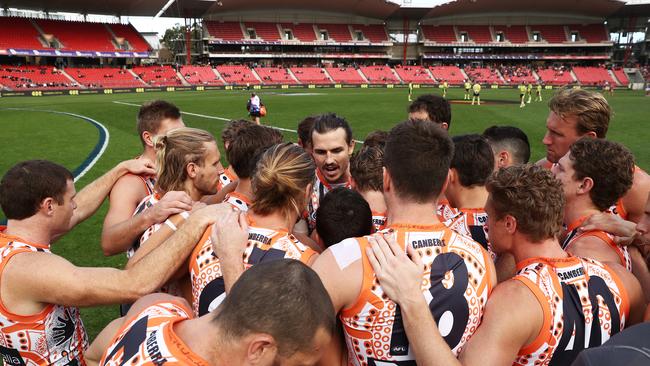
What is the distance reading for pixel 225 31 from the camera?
69.2 meters

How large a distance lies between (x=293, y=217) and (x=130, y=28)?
238 feet

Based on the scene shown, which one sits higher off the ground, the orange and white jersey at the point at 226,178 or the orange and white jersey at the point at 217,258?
the orange and white jersey at the point at 217,258

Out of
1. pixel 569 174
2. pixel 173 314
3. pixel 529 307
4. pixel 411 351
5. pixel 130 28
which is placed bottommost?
pixel 411 351

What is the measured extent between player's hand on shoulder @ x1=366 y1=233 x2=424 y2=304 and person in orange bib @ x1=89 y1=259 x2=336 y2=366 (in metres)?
0.43

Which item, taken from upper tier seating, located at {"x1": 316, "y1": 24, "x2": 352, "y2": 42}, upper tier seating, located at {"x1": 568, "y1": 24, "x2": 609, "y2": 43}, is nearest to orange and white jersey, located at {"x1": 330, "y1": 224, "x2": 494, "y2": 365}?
upper tier seating, located at {"x1": 316, "y1": 24, "x2": 352, "y2": 42}

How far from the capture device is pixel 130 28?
64.6 metres

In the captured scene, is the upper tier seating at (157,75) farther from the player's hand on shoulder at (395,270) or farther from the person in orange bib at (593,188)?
the player's hand on shoulder at (395,270)

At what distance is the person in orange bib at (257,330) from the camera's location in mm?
1543

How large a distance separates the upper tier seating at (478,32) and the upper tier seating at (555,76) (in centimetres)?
1215

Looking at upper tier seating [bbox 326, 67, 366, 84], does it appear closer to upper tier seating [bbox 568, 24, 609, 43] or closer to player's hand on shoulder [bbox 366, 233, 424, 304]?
upper tier seating [bbox 568, 24, 609, 43]

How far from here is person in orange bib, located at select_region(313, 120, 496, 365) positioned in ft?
6.83

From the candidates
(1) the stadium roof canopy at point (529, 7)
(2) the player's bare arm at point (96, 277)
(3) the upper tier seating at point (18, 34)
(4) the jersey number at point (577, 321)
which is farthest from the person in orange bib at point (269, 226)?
(1) the stadium roof canopy at point (529, 7)

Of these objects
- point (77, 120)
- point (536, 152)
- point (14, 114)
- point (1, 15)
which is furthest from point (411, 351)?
point (1, 15)

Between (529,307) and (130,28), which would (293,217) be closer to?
(529,307)
